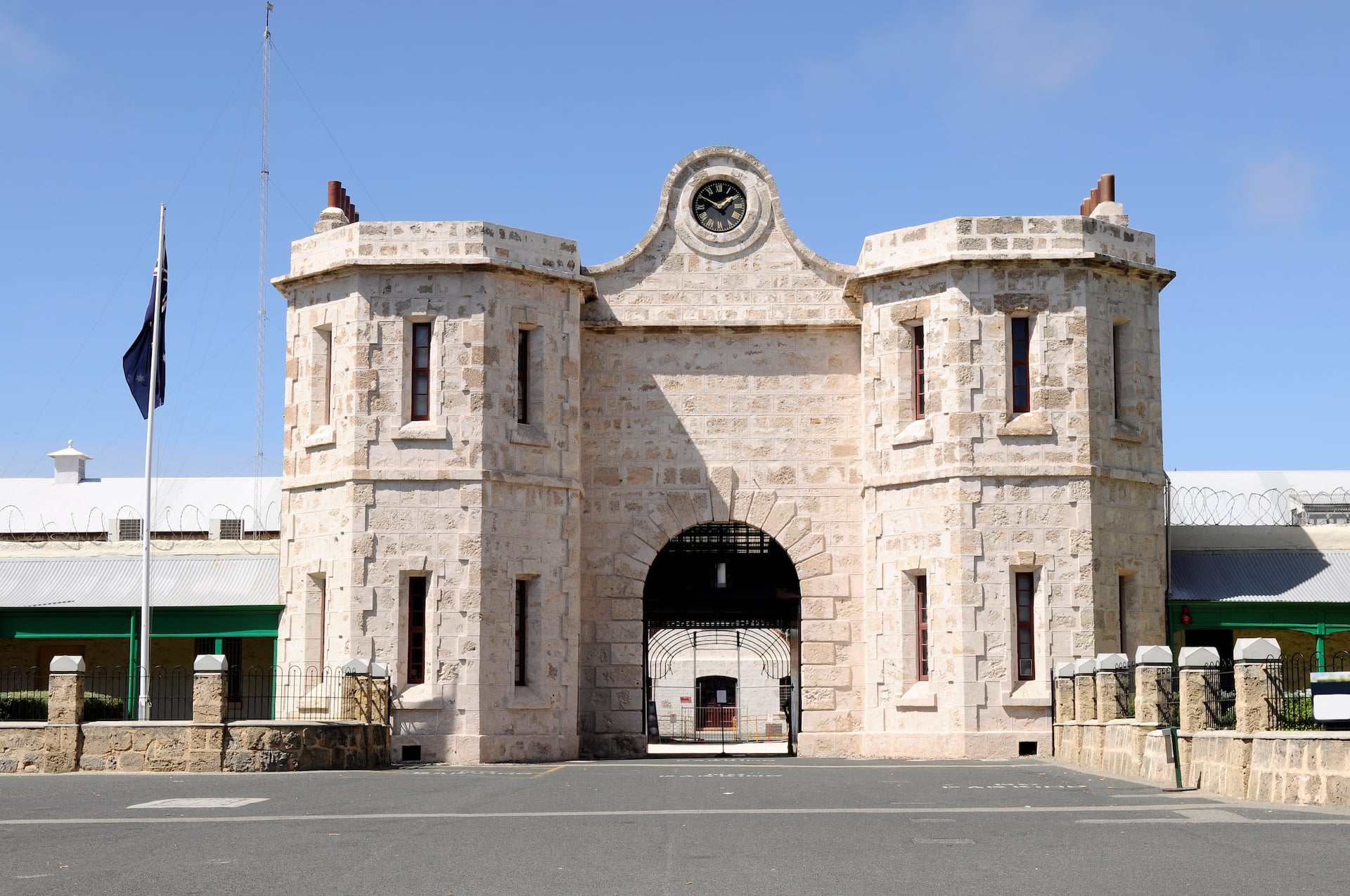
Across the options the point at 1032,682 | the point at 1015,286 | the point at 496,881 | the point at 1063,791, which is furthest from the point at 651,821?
the point at 1015,286

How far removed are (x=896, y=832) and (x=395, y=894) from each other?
4611mm

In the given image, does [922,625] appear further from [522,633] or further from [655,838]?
[655,838]

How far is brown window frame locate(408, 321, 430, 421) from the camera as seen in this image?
25.3m

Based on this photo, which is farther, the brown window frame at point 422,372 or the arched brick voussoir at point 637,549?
the arched brick voussoir at point 637,549

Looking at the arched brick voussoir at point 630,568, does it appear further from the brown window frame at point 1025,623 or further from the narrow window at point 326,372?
the brown window frame at point 1025,623

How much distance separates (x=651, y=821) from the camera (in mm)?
13508

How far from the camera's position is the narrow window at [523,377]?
2589cm

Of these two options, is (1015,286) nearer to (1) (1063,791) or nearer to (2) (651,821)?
(1) (1063,791)

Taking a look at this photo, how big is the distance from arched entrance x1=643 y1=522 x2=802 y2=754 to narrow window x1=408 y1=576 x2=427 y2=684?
13.2ft

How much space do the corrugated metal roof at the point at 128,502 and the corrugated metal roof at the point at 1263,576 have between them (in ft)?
74.0

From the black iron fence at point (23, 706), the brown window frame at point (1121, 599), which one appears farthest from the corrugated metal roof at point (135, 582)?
the brown window frame at point (1121, 599)

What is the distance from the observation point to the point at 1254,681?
1520 centimetres

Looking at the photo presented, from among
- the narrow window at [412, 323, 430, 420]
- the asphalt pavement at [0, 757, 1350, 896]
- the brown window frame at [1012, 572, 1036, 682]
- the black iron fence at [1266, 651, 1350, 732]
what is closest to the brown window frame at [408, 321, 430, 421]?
the narrow window at [412, 323, 430, 420]

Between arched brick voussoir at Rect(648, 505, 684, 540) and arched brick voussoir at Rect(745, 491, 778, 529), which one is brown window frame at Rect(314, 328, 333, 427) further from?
arched brick voussoir at Rect(745, 491, 778, 529)
